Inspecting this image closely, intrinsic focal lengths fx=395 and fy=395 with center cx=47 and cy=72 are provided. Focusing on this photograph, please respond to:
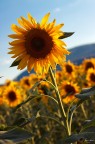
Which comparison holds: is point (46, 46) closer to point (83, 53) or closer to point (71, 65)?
point (71, 65)

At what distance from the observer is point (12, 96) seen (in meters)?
9.23

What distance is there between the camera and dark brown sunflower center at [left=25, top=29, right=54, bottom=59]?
11.4ft

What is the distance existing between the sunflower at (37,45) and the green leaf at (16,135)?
4.27ft

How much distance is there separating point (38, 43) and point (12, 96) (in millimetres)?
5755

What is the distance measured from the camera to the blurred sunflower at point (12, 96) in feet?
29.9

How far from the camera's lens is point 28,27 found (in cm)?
346

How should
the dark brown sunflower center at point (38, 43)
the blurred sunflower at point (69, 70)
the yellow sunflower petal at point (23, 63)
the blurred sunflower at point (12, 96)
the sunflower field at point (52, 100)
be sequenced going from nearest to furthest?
the yellow sunflower petal at point (23, 63) → the dark brown sunflower center at point (38, 43) → the sunflower field at point (52, 100) → the blurred sunflower at point (12, 96) → the blurred sunflower at point (69, 70)

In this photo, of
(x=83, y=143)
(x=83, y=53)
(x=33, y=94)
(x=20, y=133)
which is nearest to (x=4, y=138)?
(x=20, y=133)

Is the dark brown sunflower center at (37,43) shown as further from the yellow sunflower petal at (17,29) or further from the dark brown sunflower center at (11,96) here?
the dark brown sunflower center at (11,96)

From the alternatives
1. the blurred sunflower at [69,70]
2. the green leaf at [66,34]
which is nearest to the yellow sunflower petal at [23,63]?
the green leaf at [66,34]

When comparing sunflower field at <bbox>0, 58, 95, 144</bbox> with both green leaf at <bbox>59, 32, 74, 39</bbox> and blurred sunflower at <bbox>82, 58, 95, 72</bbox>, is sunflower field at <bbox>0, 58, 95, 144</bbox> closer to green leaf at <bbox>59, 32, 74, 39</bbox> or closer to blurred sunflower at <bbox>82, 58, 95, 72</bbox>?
blurred sunflower at <bbox>82, 58, 95, 72</bbox>

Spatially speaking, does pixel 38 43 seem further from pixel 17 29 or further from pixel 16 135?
pixel 16 135

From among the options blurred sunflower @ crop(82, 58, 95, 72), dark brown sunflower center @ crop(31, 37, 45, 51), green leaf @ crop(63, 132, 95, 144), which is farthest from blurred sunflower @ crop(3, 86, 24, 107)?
green leaf @ crop(63, 132, 95, 144)

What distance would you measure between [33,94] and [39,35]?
1.84 feet
